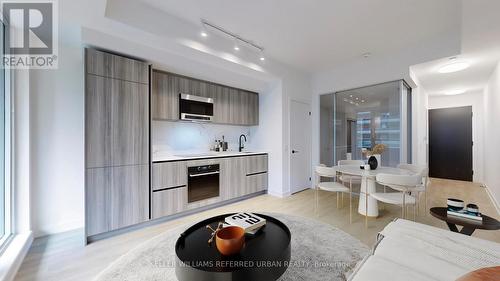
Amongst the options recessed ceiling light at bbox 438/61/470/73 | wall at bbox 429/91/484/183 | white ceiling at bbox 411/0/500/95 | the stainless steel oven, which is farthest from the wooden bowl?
wall at bbox 429/91/484/183

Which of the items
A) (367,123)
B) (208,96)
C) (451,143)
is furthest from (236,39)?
(451,143)

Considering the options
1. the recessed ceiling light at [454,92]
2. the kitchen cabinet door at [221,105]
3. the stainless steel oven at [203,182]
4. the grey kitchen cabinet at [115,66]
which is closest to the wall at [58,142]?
the grey kitchen cabinet at [115,66]

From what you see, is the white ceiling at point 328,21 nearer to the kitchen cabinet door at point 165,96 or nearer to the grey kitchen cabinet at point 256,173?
the kitchen cabinet door at point 165,96

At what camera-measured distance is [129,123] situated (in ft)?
7.98

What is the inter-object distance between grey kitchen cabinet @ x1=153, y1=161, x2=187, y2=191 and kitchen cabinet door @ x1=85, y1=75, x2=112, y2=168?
567 mm

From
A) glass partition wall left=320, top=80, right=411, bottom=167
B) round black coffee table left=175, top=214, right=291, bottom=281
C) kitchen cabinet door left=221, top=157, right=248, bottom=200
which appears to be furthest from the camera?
glass partition wall left=320, top=80, right=411, bottom=167

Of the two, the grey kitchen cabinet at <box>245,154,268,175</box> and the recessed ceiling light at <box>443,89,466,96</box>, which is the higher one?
the recessed ceiling light at <box>443,89,466,96</box>

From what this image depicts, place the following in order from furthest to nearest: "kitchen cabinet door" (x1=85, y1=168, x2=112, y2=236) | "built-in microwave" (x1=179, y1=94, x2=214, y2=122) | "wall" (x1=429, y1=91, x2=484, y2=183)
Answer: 1. "wall" (x1=429, y1=91, x2=484, y2=183)
2. "built-in microwave" (x1=179, y1=94, x2=214, y2=122)
3. "kitchen cabinet door" (x1=85, y1=168, x2=112, y2=236)

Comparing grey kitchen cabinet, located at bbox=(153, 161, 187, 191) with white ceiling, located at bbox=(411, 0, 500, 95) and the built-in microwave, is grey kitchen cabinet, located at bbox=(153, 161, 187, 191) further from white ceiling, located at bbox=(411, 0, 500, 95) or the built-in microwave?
white ceiling, located at bbox=(411, 0, 500, 95)

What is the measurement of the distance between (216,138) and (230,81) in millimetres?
1187

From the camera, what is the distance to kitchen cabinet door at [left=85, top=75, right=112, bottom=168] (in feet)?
7.12

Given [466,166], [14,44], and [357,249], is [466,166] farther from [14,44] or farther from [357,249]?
[14,44]

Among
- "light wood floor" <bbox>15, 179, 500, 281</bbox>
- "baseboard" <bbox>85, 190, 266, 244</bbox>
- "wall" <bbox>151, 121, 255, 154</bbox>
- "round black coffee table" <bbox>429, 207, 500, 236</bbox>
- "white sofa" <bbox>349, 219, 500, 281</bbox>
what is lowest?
"light wood floor" <bbox>15, 179, 500, 281</bbox>

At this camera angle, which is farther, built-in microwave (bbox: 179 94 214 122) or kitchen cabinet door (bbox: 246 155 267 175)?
kitchen cabinet door (bbox: 246 155 267 175)
